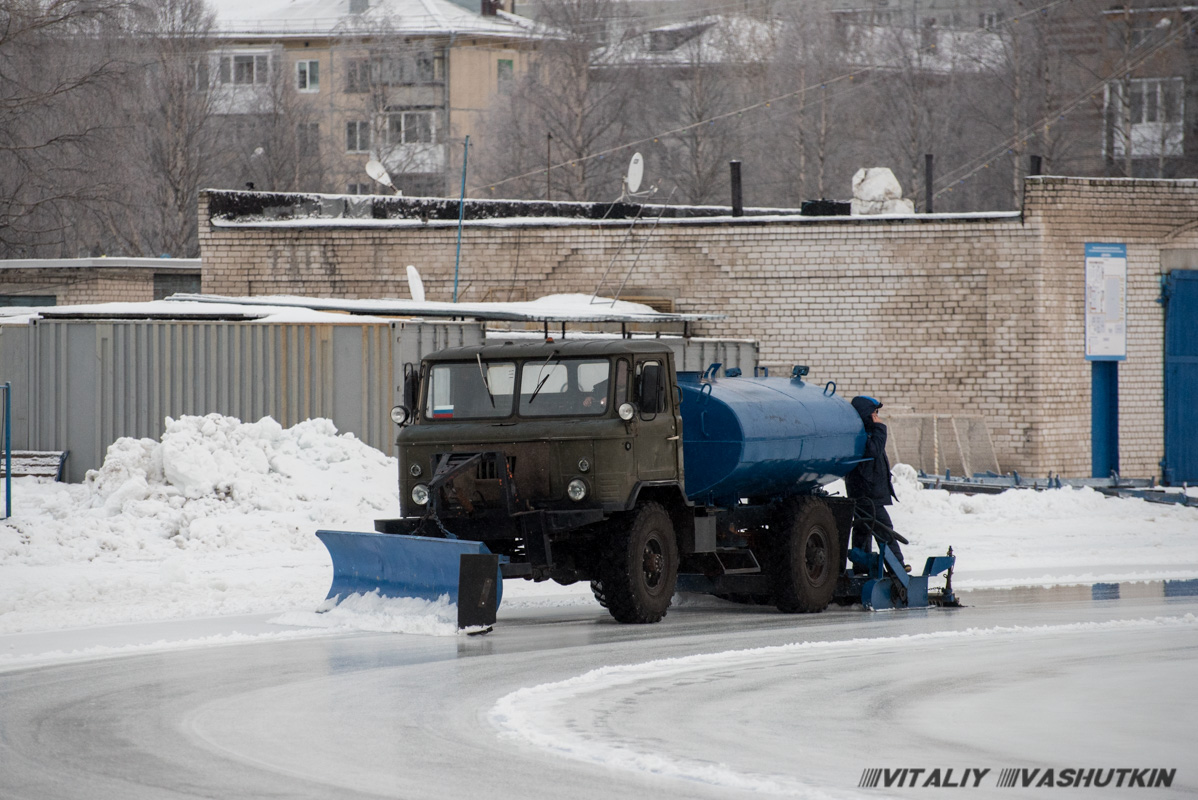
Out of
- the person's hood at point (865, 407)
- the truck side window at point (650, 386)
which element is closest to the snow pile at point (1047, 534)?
the person's hood at point (865, 407)

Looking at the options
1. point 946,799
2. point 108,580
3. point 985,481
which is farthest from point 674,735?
point 985,481

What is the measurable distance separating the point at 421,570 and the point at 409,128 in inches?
2256

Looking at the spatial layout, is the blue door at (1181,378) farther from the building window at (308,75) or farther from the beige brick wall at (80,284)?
the building window at (308,75)

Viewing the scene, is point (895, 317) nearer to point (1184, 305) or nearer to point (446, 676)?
point (1184, 305)

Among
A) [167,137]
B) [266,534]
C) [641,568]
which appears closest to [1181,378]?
[266,534]

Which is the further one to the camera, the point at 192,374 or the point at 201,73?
the point at 201,73

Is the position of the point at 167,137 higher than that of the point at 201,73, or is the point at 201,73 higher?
the point at 201,73

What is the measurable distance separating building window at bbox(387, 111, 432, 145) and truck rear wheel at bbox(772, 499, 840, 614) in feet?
169

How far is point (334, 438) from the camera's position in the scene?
1920cm

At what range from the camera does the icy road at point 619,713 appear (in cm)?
675

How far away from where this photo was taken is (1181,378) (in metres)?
27.4

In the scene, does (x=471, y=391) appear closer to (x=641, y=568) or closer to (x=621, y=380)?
(x=621, y=380)

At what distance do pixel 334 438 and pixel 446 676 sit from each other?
9.98m

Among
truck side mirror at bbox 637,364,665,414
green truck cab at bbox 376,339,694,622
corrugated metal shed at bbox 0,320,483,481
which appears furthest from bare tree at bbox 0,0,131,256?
truck side mirror at bbox 637,364,665,414
